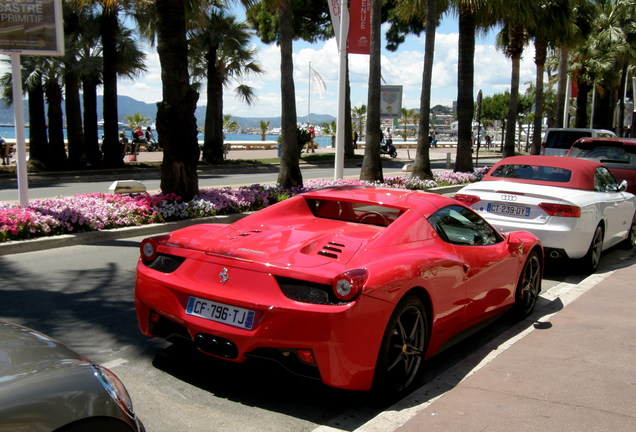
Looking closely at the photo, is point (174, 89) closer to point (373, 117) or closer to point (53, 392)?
point (373, 117)

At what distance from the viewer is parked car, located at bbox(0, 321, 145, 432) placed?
218 centimetres

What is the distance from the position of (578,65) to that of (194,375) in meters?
39.7

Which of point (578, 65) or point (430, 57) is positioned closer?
point (430, 57)

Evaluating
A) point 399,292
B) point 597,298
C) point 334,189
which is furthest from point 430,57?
point 399,292

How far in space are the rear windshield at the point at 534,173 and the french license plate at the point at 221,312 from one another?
21.2ft

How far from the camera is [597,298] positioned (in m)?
7.07

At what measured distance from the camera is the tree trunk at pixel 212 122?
2928cm

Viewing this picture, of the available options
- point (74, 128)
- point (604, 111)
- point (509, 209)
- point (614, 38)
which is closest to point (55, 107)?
point (74, 128)

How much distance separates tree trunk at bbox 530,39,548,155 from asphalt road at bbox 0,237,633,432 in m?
23.5

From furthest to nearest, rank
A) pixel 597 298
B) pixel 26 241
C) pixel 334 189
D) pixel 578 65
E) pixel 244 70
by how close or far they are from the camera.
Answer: pixel 578 65, pixel 244 70, pixel 26 241, pixel 597 298, pixel 334 189

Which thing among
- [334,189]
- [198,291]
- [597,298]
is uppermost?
[334,189]

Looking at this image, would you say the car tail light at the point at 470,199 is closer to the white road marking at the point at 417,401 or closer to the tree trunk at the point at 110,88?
Result: the white road marking at the point at 417,401

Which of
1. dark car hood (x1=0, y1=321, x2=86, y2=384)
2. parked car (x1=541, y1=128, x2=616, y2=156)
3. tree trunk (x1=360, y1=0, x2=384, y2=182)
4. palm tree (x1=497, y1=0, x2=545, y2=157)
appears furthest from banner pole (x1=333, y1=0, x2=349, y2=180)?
dark car hood (x1=0, y1=321, x2=86, y2=384)

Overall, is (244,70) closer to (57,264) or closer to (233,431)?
(57,264)
